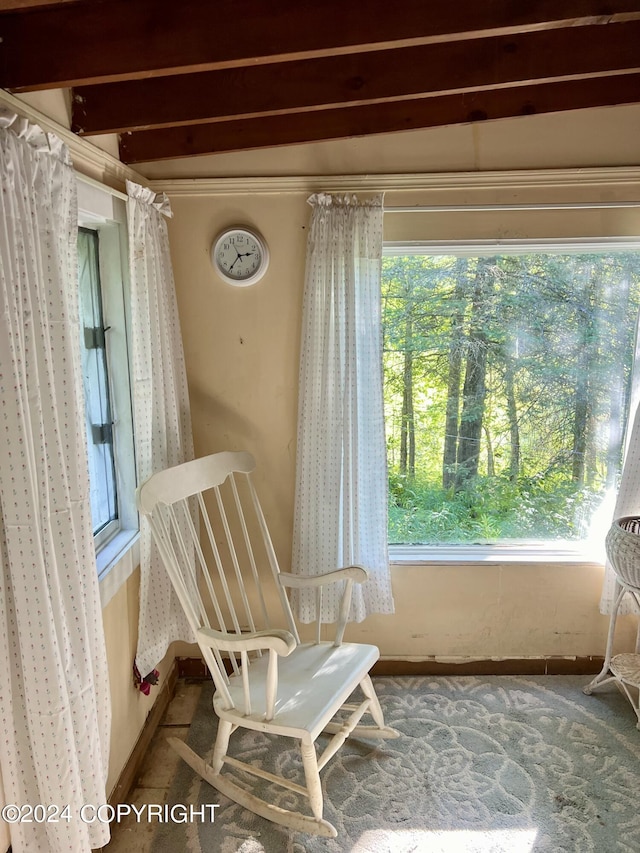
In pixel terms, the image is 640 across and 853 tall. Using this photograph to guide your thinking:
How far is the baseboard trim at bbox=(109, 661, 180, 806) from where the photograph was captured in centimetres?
208

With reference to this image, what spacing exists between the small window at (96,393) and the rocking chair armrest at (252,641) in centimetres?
53

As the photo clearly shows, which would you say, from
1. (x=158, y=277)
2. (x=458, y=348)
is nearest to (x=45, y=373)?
(x=158, y=277)

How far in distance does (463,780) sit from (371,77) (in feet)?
7.81

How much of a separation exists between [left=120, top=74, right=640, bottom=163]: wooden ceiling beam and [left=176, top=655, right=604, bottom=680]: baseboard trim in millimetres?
2194

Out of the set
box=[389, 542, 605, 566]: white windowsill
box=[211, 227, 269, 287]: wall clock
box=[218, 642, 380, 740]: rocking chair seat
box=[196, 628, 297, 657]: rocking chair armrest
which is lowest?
box=[218, 642, 380, 740]: rocking chair seat

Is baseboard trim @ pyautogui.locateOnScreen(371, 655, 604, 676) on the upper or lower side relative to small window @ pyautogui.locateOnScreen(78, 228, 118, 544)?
lower

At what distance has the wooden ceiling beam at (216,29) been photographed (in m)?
1.42

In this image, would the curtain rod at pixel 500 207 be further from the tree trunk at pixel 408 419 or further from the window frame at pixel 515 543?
the tree trunk at pixel 408 419

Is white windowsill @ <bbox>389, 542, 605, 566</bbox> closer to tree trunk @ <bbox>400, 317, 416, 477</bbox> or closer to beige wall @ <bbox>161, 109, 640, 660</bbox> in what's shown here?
beige wall @ <bbox>161, 109, 640, 660</bbox>

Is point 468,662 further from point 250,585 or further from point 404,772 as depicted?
point 250,585

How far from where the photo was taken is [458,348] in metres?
2.70

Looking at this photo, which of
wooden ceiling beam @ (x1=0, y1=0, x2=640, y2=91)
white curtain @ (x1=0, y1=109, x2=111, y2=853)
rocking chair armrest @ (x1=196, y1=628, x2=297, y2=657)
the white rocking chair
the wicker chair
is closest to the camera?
white curtain @ (x1=0, y1=109, x2=111, y2=853)

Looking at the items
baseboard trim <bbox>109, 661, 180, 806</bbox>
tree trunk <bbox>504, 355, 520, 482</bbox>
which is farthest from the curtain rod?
baseboard trim <bbox>109, 661, 180, 806</bbox>

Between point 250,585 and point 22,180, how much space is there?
1.95 m
